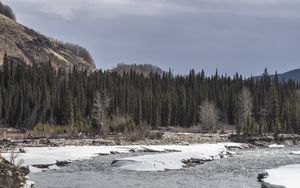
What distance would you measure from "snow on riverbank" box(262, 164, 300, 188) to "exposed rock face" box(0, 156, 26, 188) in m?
13.8

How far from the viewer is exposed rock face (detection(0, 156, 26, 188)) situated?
69.9 feet

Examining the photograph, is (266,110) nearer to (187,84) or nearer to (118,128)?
(187,84)

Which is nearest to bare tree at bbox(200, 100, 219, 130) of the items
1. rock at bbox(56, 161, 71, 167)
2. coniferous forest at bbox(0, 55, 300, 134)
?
coniferous forest at bbox(0, 55, 300, 134)

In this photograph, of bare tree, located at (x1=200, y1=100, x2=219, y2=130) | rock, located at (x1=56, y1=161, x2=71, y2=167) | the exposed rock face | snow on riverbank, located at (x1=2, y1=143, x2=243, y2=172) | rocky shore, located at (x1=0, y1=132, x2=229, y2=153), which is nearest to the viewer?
the exposed rock face

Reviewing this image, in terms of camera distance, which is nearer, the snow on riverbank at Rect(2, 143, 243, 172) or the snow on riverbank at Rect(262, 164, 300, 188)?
the snow on riverbank at Rect(262, 164, 300, 188)

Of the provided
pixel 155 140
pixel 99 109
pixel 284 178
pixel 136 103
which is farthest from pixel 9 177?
pixel 136 103

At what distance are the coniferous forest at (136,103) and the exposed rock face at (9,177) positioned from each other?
228ft

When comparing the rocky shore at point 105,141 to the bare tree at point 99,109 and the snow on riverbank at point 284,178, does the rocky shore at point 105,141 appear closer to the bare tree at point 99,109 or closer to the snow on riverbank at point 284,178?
the bare tree at point 99,109

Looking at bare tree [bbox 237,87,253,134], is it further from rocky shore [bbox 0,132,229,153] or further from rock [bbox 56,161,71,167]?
rock [bbox 56,161,71,167]

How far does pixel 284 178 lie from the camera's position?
31.3m

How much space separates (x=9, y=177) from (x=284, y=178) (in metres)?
17.1

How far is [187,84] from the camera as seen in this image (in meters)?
148

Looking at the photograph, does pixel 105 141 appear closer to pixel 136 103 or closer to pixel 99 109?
pixel 99 109

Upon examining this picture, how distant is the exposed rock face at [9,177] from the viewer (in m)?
Result: 21.3
